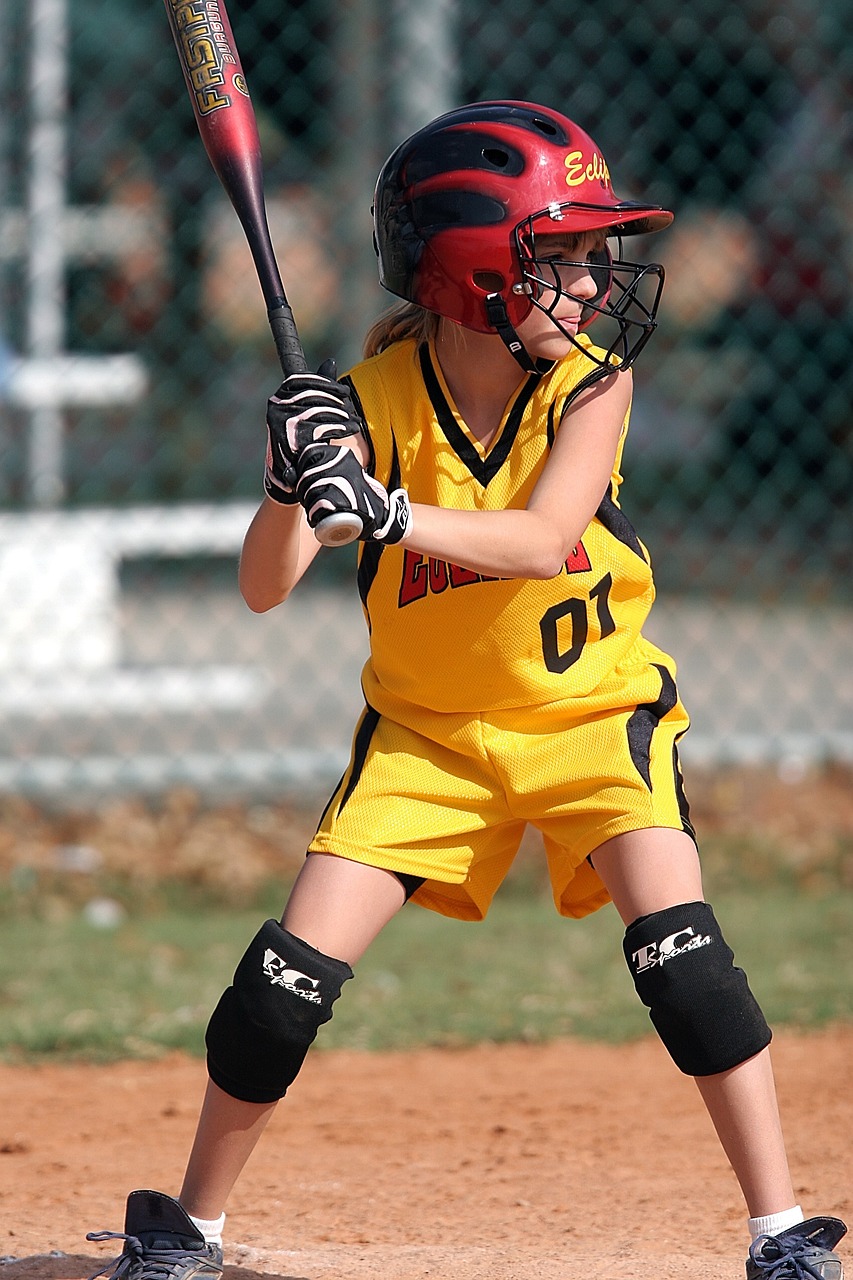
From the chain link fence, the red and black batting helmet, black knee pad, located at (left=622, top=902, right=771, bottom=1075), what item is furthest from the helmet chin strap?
the chain link fence

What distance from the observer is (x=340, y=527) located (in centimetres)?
214

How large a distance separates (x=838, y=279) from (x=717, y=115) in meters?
1.07

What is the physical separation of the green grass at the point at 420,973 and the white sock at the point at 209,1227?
1390mm

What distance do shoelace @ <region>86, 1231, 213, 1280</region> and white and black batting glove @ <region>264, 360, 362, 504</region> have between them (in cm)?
107

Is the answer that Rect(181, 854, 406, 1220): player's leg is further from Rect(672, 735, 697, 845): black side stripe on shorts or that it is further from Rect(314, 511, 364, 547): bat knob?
Rect(314, 511, 364, 547): bat knob

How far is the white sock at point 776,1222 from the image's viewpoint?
2354mm

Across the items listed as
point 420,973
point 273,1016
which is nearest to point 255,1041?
point 273,1016

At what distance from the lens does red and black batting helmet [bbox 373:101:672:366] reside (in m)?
2.46

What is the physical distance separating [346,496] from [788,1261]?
1192 millimetres

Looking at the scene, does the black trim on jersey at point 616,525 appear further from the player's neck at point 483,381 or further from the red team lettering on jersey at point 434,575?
the player's neck at point 483,381

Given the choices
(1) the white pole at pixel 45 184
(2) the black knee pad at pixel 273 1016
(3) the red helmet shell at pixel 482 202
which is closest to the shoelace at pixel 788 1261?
(2) the black knee pad at pixel 273 1016

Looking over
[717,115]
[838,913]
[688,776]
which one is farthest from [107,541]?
[717,115]

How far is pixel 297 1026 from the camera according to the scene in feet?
7.89

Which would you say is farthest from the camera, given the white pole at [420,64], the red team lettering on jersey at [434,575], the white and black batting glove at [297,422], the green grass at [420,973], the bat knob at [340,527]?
the white pole at [420,64]
